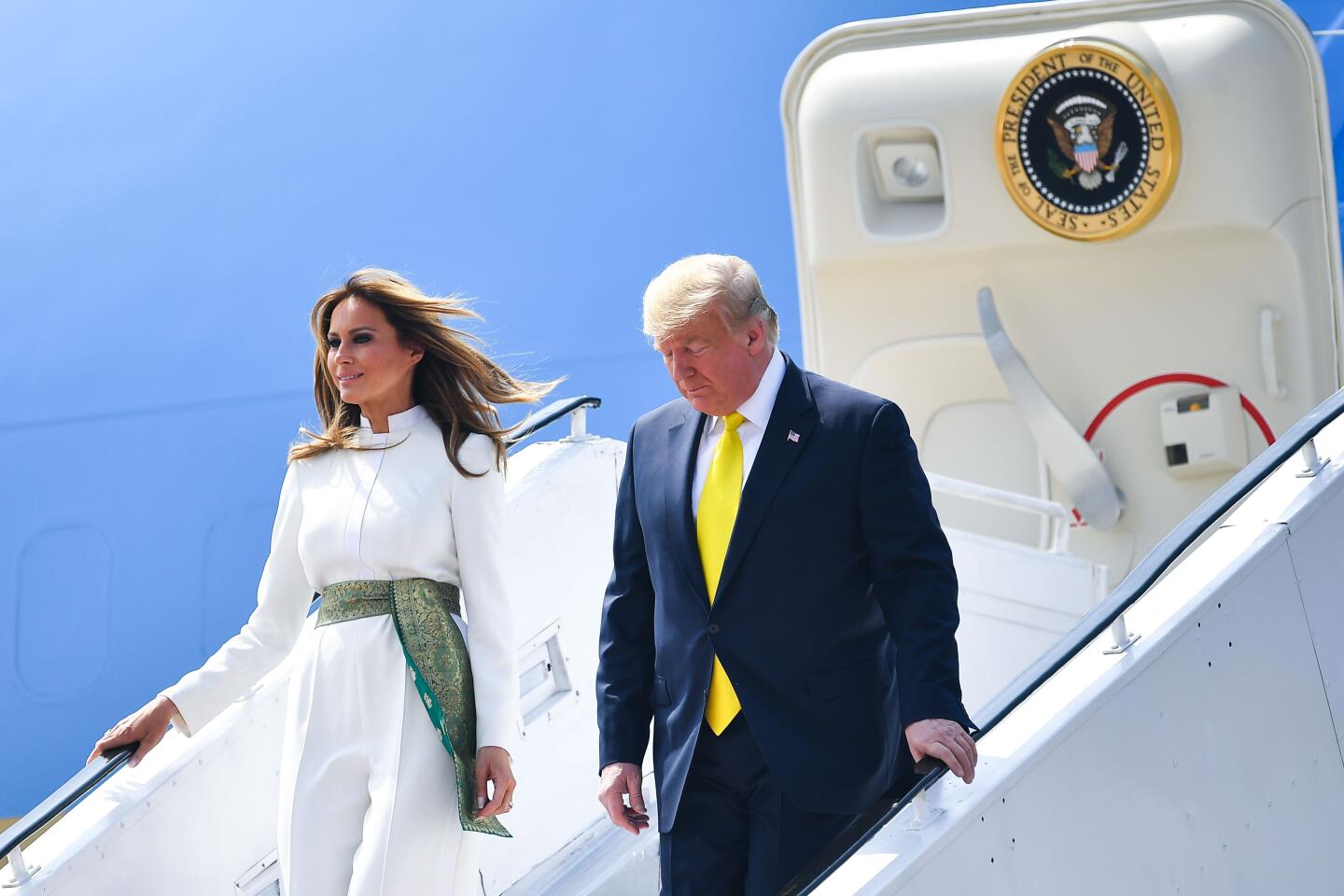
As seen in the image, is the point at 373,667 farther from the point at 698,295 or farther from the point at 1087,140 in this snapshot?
the point at 1087,140

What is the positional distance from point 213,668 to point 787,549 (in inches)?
41.7

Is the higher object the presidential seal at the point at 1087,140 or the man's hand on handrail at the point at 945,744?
the presidential seal at the point at 1087,140

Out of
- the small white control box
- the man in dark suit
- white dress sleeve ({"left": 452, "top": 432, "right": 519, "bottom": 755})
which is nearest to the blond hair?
the man in dark suit

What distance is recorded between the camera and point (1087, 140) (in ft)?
16.1

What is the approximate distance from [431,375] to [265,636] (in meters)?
0.51

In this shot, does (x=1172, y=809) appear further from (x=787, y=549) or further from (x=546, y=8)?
(x=546, y=8)

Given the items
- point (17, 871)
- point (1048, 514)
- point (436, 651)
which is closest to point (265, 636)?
point (436, 651)

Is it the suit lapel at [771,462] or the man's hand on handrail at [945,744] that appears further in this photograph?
the suit lapel at [771,462]

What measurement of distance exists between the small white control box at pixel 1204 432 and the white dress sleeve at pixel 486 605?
3.14 meters

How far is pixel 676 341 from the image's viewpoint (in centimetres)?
213

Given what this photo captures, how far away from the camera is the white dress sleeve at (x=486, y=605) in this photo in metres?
2.44

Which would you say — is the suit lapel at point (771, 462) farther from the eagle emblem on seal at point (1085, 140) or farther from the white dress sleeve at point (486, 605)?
the eagle emblem on seal at point (1085, 140)

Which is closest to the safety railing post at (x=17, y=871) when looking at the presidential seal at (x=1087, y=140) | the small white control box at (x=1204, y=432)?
the presidential seal at (x=1087, y=140)

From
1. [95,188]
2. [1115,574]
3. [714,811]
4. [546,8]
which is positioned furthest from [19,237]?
[714,811]
